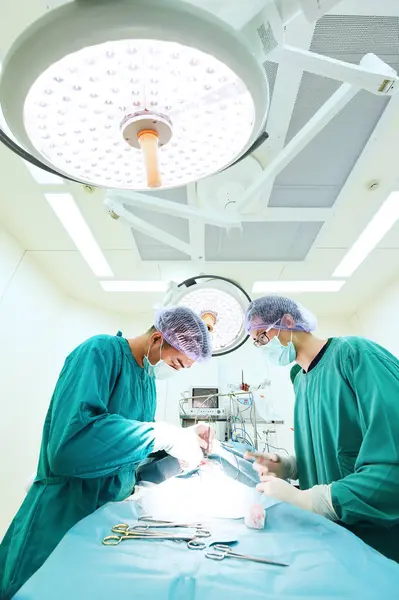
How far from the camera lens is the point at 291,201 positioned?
1706 millimetres

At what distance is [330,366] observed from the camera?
1144 millimetres

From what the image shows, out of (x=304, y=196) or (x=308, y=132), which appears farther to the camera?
(x=304, y=196)

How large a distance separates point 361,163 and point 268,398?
7.74ft

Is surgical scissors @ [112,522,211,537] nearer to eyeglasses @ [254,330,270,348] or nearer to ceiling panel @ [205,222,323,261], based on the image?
eyeglasses @ [254,330,270,348]

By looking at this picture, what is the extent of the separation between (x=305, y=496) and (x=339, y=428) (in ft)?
0.83

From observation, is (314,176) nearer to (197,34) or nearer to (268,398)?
(197,34)

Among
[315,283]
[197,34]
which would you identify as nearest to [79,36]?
[197,34]

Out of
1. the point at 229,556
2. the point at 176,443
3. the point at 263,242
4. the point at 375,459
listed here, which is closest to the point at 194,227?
the point at 263,242

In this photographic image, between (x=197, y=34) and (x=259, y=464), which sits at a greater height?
(x=197, y=34)

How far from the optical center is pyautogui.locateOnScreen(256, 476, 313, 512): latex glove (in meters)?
0.90

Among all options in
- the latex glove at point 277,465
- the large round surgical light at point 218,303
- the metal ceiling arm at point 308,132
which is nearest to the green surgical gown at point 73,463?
the large round surgical light at point 218,303

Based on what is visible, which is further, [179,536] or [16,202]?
[16,202]

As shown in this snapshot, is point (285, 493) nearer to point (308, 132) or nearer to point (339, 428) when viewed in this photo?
point (339, 428)

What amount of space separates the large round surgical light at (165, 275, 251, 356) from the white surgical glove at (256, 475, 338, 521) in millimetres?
505
